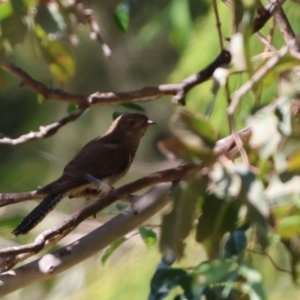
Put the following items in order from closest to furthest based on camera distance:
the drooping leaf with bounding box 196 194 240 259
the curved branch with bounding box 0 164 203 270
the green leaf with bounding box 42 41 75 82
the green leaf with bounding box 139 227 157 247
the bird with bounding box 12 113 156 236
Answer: the drooping leaf with bounding box 196 194 240 259, the curved branch with bounding box 0 164 203 270, the green leaf with bounding box 139 227 157 247, the green leaf with bounding box 42 41 75 82, the bird with bounding box 12 113 156 236

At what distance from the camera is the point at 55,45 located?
1.49 metres

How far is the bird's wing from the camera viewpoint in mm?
2113

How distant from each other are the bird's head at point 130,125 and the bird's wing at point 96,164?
0.42 ft

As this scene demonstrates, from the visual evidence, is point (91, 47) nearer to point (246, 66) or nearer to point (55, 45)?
point (55, 45)

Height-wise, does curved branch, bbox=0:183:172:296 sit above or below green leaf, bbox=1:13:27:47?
below

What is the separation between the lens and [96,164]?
7.43 ft

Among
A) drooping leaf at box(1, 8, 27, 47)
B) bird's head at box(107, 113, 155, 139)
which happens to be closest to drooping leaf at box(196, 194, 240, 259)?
drooping leaf at box(1, 8, 27, 47)

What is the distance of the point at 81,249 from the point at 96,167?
0.95m

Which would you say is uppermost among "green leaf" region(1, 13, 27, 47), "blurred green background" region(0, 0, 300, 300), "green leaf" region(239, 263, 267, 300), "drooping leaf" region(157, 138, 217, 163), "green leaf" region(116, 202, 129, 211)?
"green leaf" region(1, 13, 27, 47)

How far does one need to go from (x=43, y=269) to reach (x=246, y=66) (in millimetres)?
745

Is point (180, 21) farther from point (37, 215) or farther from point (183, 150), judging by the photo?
point (183, 150)

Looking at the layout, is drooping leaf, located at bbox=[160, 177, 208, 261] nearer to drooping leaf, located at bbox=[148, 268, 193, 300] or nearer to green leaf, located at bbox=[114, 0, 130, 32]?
drooping leaf, located at bbox=[148, 268, 193, 300]

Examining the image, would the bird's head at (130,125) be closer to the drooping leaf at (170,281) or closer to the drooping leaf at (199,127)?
the drooping leaf at (170,281)

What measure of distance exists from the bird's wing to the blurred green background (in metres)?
0.08
